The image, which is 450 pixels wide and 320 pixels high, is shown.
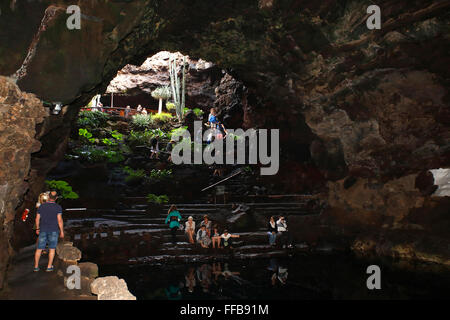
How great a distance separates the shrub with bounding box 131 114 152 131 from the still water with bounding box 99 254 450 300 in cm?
1824

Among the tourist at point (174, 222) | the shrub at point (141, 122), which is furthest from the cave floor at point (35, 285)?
the shrub at point (141, 122)

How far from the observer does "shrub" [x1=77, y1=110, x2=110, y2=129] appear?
23125 millimetres

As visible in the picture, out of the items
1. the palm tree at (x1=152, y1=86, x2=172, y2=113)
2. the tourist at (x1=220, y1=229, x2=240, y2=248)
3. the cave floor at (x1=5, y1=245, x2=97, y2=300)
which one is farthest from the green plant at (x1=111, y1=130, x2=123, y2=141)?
the cave floor at (x1=5, y1=245, x2=97, y2=300)

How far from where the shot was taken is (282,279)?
27.6 feet

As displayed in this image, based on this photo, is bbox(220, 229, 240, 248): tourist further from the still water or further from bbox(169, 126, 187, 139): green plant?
bbox(169, 126, 187, 139): green plant

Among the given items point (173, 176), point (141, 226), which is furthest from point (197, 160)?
point (141, 226)

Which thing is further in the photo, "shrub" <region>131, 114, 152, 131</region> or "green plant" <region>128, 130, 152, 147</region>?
"shrub" <region>131, 114, 152, 131</region>

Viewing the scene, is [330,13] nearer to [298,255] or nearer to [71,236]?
[298,255]

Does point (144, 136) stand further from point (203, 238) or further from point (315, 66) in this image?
point (315, 66)

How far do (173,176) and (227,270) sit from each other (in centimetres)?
936

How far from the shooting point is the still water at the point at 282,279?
728 centimetres

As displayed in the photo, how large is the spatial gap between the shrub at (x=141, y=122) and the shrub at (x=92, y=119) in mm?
2276

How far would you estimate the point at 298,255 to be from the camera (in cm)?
1150

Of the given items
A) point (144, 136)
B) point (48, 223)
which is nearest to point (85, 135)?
point (144, 136)
